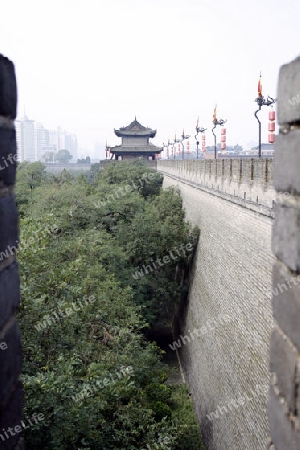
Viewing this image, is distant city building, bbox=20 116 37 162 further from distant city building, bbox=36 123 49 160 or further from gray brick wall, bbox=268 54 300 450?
gray brick wall, bbox=268 54 300 450

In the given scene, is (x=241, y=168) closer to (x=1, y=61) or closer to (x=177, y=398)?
(x=177, y=398)

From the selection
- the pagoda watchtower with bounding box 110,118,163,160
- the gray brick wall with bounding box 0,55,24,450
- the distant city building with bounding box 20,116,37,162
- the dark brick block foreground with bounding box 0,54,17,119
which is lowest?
the gray brick wall with bounding box 0,55,24,450

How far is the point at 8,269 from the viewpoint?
1527mm

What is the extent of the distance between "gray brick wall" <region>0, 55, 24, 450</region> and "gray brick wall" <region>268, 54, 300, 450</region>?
797 mm

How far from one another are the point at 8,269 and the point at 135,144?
36.1 m

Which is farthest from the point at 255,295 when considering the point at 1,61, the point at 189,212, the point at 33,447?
the point at 189,212

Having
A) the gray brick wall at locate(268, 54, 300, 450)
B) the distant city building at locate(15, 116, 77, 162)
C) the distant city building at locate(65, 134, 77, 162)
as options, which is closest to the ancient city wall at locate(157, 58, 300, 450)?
the gray brick wall at locate(268, 54, 300, 450)

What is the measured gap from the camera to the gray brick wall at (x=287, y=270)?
1359 mm

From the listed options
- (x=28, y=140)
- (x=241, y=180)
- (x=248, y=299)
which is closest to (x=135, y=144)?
(x=241, y=180)

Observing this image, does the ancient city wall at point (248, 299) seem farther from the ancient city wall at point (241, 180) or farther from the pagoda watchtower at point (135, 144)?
the pagoda watchtower at point (135, 144)

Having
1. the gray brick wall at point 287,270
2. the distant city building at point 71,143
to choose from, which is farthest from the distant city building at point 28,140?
the gray brick wall at point 287,270

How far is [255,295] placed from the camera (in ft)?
22.0

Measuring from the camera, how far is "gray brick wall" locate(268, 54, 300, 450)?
1.36 meters

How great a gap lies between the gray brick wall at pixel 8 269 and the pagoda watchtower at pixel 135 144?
3429 centimetres
